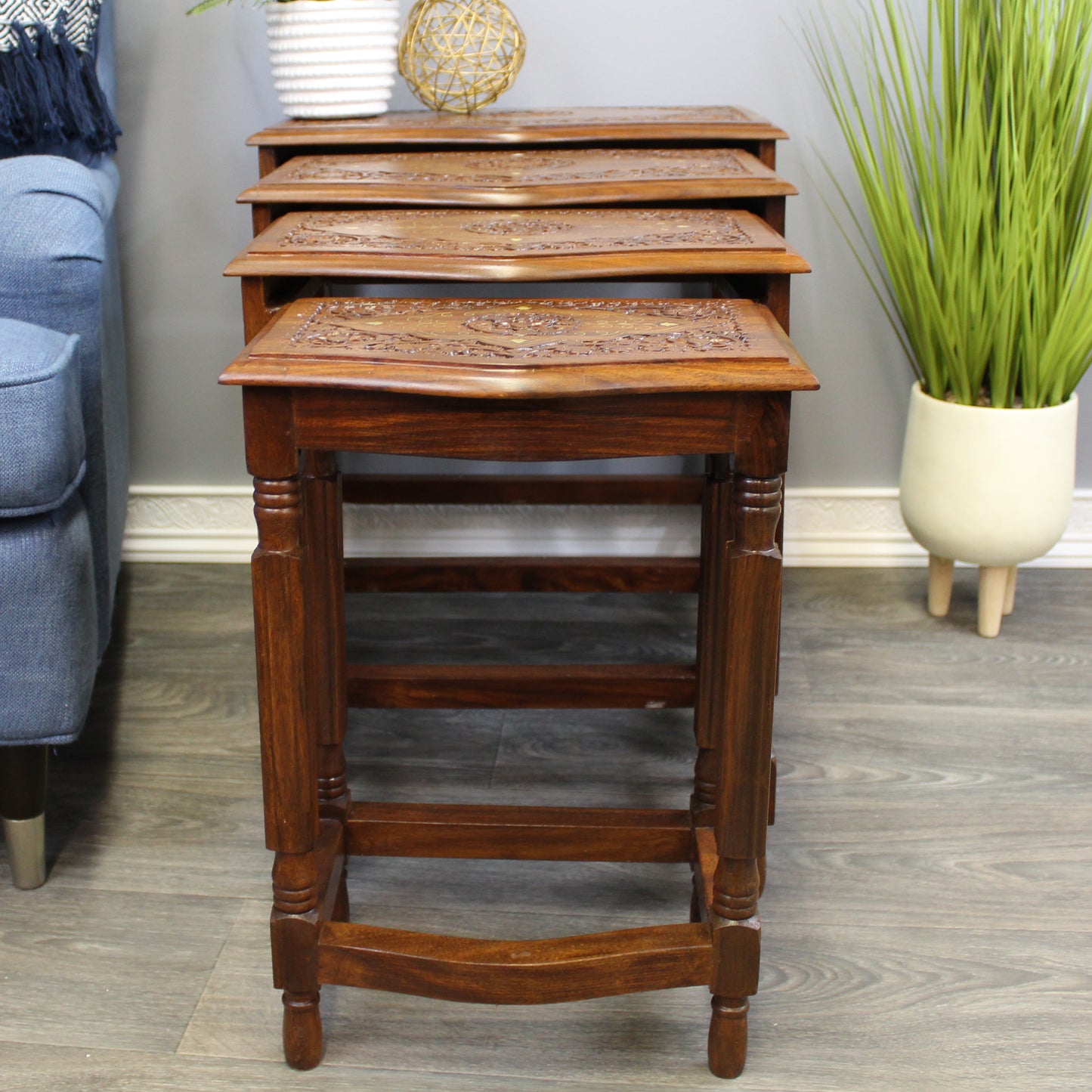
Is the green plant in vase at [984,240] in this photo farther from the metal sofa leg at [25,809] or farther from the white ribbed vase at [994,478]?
the metal sofa leg at [25,809]

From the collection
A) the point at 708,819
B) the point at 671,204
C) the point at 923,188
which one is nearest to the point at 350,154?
the point at 671,204

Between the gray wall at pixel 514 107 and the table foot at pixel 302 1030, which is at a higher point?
the gray wall at pixel 514 107

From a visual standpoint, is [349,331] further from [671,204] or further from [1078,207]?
[1078,207]

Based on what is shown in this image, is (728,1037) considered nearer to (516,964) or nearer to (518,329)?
(516,964)

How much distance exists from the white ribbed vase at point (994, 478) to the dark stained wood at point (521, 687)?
526 mm

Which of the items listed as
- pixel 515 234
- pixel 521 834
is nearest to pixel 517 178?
pixel 515 234

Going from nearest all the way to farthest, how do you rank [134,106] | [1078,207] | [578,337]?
1. [578,337]
2. [1078,207]
3. [134,106]

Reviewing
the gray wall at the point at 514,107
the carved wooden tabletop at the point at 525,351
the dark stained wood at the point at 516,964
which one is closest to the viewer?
the carved wooden tabletop at the point at 525,351

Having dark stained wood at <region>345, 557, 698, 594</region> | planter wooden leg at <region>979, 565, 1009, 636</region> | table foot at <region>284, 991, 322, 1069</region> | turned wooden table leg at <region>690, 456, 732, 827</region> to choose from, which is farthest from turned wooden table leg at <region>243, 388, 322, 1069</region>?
planter wooden leg at <region>979, 565, 1009, 636</region>

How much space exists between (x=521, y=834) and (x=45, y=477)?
1.72ft

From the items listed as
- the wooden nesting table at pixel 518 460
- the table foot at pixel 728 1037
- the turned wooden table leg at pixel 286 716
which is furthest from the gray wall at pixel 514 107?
the table foot at pixel 728 1037

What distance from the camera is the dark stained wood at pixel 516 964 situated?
0.96 m

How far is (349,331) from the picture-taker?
36.8 inches

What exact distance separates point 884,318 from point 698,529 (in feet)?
1.39
